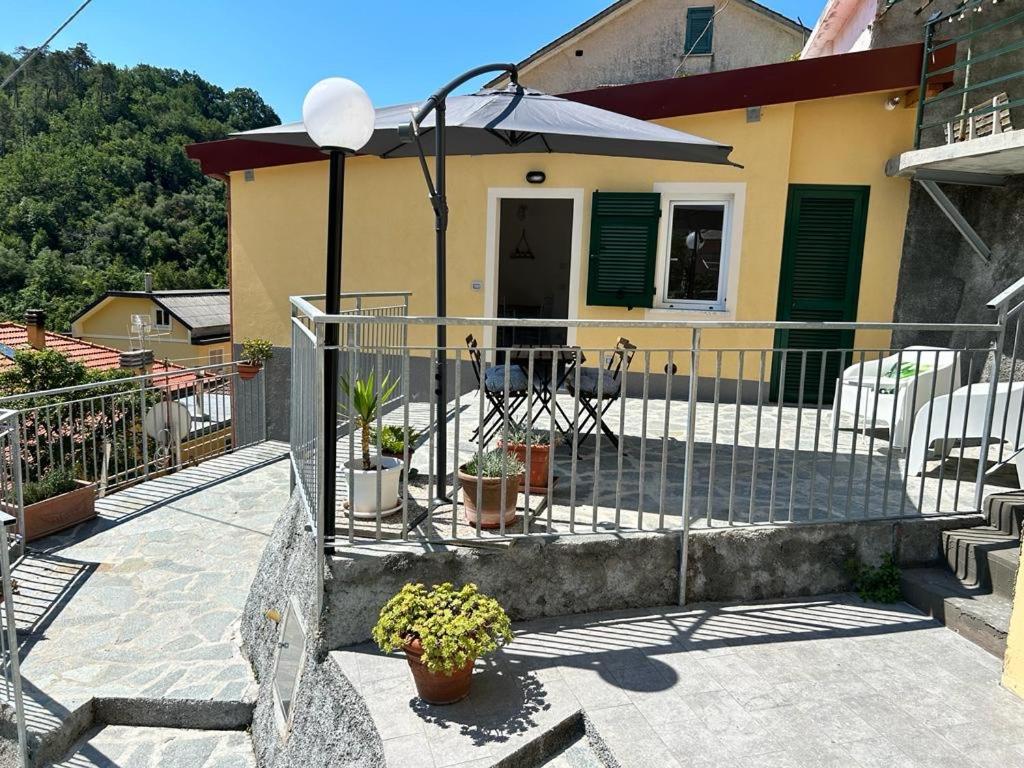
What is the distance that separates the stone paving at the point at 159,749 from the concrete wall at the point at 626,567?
3.67ft

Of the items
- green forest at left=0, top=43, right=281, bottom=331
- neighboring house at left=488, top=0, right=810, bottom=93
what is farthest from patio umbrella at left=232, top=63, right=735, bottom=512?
green forest at left=0, top=43, right=281, bottom=331

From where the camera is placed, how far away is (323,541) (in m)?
2.90

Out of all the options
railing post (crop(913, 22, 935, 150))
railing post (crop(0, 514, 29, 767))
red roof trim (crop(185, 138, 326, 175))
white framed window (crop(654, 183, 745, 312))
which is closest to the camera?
railing post (crop(0, 514, 29, 767))

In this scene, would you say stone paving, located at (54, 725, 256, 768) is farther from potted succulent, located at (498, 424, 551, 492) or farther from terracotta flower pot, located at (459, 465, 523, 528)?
potted succulent, located at (498, 424, 551, 492)

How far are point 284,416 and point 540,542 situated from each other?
6069mm

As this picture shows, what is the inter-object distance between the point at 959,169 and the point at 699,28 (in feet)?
34.1

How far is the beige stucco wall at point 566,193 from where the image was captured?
6.20 m

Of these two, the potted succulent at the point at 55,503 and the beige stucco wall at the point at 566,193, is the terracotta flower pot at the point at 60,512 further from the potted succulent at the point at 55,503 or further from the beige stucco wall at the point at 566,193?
the beige stucco wall at the point at 566,193

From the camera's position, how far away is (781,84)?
598 cm

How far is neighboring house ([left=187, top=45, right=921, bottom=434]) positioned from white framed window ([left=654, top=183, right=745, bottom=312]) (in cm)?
1

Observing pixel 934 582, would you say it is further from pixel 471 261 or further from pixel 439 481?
pixel 471 261

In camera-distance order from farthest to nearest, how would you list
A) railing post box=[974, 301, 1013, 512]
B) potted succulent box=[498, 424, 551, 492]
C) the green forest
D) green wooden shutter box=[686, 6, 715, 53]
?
1. the green forest
2. green wooden shutter box=[686, 6, 715, 53]
3. potted succulent box=[498, 424, 551, 492]
4. railing post box=[974, 301, 1013, 512]

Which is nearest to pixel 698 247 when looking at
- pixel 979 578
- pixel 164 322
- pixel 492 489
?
pixel 979 578

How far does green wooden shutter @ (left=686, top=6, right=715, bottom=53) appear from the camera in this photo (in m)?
14.2
